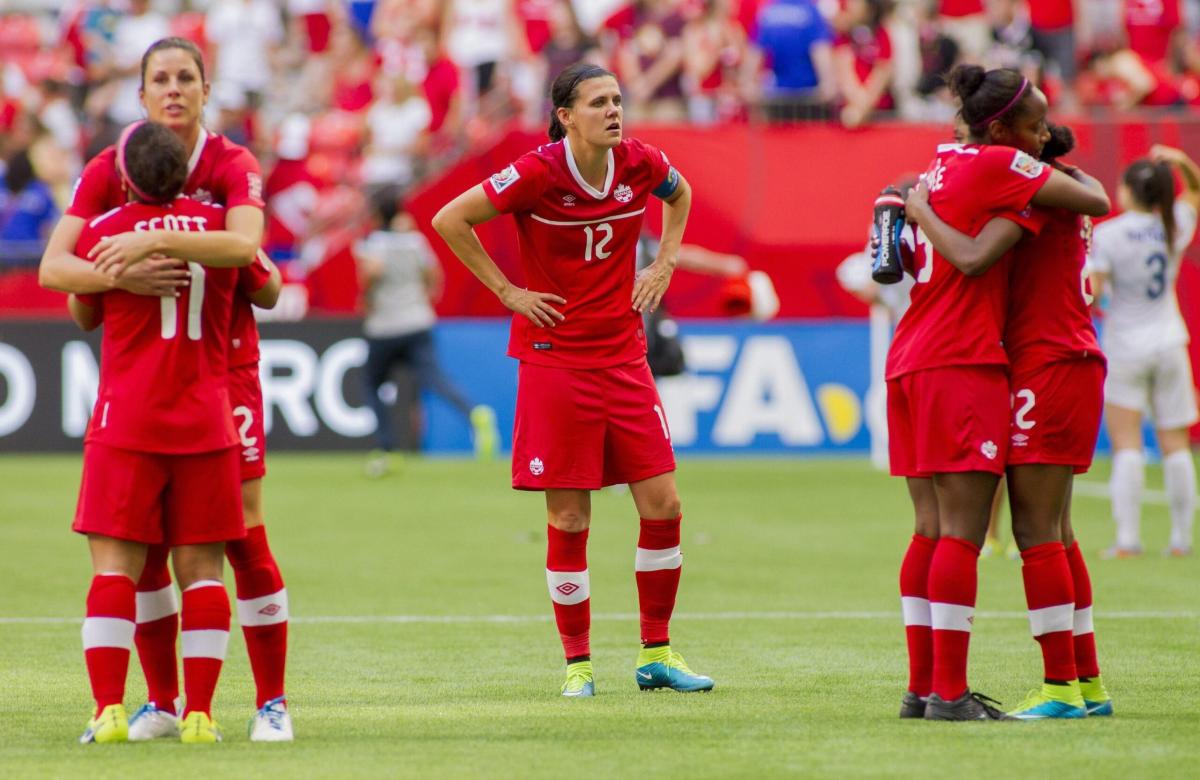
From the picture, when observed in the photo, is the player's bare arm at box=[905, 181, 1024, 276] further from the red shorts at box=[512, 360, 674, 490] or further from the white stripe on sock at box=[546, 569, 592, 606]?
the white stripe on sock at box=[546, 569, 592, 606]

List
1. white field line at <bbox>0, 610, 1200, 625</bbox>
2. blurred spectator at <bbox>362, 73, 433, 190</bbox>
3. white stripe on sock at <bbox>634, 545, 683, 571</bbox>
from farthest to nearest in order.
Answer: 1. blurred spectator at <bbox>362, 73, 433, 190</bbox>
2. white field line at <bbox>0, 610, 1200, 625</bbox>
3. white stripe on sock at <bbox>634, 545, 683, 571</bbox>

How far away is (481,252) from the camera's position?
24.9 feet

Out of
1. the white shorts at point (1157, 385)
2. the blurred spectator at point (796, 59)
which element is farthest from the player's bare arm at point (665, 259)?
the blurred spectator at point (796, 59)

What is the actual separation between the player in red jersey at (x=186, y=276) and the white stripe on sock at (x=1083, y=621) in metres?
2.79

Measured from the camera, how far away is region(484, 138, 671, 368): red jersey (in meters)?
7.52

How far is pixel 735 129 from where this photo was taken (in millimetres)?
22109

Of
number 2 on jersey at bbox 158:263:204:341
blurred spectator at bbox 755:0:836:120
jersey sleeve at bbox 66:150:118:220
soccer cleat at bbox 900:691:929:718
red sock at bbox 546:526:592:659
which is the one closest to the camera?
number 2 on jersey at bbox 158:263:204:341

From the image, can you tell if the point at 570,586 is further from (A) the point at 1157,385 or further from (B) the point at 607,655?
(A) the point at 1157,385

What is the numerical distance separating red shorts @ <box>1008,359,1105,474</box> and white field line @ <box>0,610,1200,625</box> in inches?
125

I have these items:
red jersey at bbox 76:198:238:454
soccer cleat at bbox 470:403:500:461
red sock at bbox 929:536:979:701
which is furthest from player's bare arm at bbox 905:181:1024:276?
soccer cleat at bbox 470:403:500:461

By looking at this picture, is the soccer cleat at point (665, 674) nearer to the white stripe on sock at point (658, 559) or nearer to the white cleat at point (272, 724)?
the white stripe on sock at point (658, 559)

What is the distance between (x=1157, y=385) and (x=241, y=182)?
755cm

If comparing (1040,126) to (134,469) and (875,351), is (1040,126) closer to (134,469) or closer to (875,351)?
(134,469)

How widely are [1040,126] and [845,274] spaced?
5995mm
